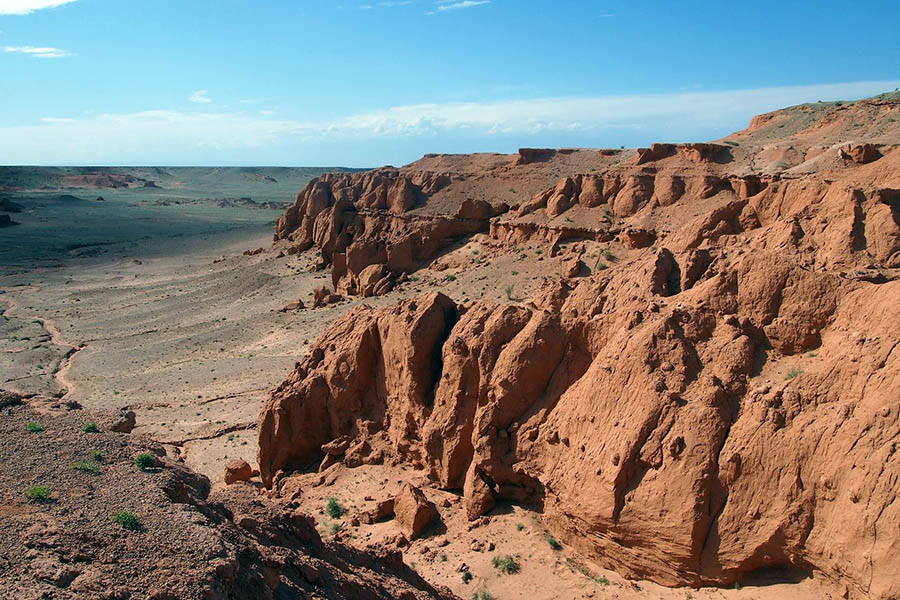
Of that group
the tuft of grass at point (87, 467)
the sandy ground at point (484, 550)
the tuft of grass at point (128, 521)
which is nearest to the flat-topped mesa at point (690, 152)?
the sandy ground at point (484, 550)

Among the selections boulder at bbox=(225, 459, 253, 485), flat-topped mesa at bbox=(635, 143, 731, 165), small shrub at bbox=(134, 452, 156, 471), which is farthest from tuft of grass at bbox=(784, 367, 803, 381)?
flat-topped mesa at bbox=(635, 143, 731, 165)

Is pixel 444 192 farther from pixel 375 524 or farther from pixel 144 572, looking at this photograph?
pixel 144 572

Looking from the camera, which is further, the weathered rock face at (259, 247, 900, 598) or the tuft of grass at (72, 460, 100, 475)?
the weathered rock face at (259, 247, 900, 598)

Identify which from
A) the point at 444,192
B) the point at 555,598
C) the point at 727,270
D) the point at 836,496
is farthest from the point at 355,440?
the point at 444,192

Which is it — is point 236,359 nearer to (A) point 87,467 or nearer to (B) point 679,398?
(A) point 87,467

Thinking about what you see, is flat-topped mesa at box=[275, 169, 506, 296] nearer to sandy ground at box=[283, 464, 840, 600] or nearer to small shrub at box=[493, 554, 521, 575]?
sandy ground at box=[283, 464, 840, 600]

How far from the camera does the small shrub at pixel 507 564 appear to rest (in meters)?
12.5

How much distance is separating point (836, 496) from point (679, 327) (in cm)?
392

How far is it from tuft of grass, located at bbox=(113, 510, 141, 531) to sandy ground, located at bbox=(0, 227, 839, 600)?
6292mm

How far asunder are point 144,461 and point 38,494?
1.68 m

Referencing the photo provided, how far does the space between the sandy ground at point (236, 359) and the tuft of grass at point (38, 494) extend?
687cm

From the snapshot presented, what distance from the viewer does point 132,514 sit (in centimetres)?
831

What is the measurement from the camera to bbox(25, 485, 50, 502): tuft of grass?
854 cm

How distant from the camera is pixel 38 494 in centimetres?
857
